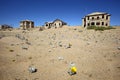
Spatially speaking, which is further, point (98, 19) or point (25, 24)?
point (25, 24)

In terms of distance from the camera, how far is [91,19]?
39344 millimetres

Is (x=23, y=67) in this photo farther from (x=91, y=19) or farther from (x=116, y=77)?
(x=91, y=19)

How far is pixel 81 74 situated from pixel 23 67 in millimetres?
3773

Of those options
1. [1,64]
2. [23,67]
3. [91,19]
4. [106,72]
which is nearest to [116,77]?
[106,72]

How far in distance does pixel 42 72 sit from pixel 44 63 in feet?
3.70

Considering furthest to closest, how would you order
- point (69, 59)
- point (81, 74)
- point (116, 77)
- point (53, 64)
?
point (69, 59) → point (53, 64) → point (81, 74) → point (116, 77)

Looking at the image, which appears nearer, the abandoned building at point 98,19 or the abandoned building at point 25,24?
the abandoned building at point 98,19

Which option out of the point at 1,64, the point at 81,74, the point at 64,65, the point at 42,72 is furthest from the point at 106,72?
the point at 1,64

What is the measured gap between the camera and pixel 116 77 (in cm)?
557

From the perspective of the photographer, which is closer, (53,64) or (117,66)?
(117,66)

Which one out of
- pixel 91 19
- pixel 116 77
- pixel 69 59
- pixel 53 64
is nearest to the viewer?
pixel 116 77

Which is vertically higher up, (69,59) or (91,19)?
(91,19)

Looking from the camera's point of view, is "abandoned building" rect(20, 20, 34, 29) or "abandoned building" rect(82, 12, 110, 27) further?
"abandoned building" rect(20, 20, 34, 29)

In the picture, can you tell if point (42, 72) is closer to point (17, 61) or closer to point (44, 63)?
point (44, 63)
